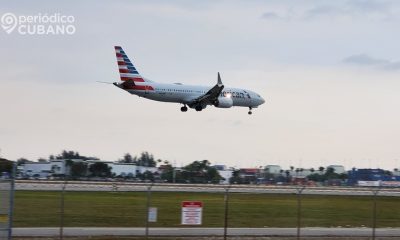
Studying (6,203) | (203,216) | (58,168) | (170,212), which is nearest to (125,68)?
(170,212)

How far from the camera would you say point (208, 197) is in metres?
60.1

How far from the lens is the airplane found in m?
76.2

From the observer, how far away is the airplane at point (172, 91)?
7625 cm

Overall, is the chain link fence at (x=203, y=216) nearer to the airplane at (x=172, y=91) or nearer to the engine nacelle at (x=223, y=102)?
the airplane at (x=172, y=91)

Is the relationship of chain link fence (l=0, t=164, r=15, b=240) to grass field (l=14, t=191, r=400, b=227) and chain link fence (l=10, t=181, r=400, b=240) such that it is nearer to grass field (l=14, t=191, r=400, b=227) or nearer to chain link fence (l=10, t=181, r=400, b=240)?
chain link fence (l=10, t=181, r=400, b=240)

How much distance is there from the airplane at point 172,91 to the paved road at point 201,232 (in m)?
39.4

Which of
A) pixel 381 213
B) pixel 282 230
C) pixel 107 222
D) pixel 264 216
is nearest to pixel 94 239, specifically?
pixel 107 222

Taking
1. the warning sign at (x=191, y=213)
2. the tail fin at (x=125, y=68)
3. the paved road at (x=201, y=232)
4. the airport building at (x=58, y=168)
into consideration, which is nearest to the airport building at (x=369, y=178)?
the airport building at (x=58, y=168)

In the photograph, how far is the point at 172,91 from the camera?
7825cm

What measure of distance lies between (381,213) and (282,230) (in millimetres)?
17013

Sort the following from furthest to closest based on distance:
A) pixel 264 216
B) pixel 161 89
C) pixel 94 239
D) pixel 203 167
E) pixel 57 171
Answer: pixel 203 167
pixel 57 171
pixel 161 89
pixel 264 216
pixel 94 239

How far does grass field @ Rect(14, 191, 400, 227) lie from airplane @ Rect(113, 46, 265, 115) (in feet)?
58.7

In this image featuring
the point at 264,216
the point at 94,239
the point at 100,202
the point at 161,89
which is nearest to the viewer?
the point at 94,239

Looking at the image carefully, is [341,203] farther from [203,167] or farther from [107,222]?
[203,167]
